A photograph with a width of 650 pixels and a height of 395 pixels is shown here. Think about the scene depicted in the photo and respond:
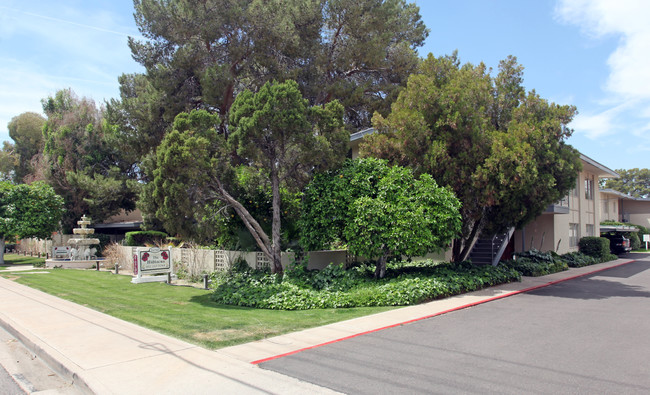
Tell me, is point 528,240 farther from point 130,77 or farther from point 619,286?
point 130,77

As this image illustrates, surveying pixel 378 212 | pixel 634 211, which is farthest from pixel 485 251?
pixel 634 211

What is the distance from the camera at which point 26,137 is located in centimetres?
4675

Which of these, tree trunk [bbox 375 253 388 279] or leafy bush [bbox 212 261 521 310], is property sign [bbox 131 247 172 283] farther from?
tree trunk [bbox 375 253 388 279]

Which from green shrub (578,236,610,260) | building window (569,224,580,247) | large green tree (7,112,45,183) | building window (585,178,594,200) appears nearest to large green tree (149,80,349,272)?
building window (569,224,580,247)

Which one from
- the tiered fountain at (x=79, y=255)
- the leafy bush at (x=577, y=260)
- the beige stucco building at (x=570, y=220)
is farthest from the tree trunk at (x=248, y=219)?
the leafy bush at (x=577, y=260)

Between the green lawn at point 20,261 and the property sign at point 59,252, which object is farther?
the green lawn at point 20,261

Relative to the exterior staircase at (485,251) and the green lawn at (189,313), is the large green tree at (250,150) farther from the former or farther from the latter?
the exterior staircase at (485,251)

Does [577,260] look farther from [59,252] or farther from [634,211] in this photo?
[634,211]

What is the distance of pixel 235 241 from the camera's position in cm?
1697

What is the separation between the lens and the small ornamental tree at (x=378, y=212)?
40.5ft

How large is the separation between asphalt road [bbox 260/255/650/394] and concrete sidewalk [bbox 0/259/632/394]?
0.43 meters

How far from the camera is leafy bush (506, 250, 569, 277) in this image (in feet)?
58.3

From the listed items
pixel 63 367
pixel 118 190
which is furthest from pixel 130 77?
pixel 63 367

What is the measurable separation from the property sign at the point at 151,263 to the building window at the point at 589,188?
2783 cm
